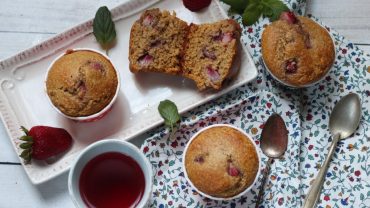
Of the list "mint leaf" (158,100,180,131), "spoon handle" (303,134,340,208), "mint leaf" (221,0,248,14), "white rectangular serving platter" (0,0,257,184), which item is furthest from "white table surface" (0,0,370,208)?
"spoon handle" (303,134,340,208)

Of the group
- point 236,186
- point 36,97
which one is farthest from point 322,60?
point 36,97

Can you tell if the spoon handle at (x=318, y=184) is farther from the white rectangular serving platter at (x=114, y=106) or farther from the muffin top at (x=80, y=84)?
the muffin top at (x=80, y=84)

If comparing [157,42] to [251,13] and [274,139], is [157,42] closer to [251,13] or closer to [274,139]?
[251,13]

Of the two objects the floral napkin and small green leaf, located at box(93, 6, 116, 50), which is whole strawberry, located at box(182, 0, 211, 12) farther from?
small green leaf, located at box(93, 6, 116, 50)

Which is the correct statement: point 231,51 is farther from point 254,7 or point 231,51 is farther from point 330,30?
point 330,30

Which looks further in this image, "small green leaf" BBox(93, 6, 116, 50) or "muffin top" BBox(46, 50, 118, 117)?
"small green leaf" BBox(93, 6, 116, 50)
